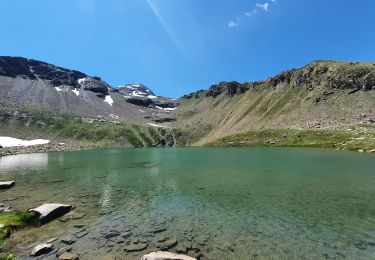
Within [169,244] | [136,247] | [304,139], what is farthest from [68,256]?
[304,139]

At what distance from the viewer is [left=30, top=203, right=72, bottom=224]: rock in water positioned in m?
27.1

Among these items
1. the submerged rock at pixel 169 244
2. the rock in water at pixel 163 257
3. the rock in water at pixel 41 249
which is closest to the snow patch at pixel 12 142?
the rock in water at pixel 41 249

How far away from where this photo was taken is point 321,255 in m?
18.1

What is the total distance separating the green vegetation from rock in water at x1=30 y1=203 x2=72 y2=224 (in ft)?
303

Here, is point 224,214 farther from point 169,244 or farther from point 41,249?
point 41,249

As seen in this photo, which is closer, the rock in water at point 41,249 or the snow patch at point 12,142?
the rock in water at point 41,249

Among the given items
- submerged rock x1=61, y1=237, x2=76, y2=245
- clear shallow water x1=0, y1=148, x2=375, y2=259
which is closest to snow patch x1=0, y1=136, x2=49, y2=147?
clear shallow water x1=0, y1=148, x2=375, y2=259

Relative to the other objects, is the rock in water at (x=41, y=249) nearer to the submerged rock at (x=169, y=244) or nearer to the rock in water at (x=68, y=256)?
the rock in water at (x=68, y=256)

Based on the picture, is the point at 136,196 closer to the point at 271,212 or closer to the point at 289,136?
the point at 271,212

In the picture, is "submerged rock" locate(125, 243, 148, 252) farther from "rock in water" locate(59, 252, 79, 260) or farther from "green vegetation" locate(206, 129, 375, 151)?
"green vegetation" locate(206, 129, 375, 151)

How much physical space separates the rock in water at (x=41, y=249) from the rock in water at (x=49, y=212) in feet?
23.2

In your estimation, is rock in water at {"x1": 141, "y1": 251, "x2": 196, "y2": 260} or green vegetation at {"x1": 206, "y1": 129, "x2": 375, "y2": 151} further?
green vegetation at {"x1": 206, "y1": 129, "x2": 375, "y2": 151}

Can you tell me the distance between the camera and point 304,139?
456ft

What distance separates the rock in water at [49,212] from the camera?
88.8 ft
